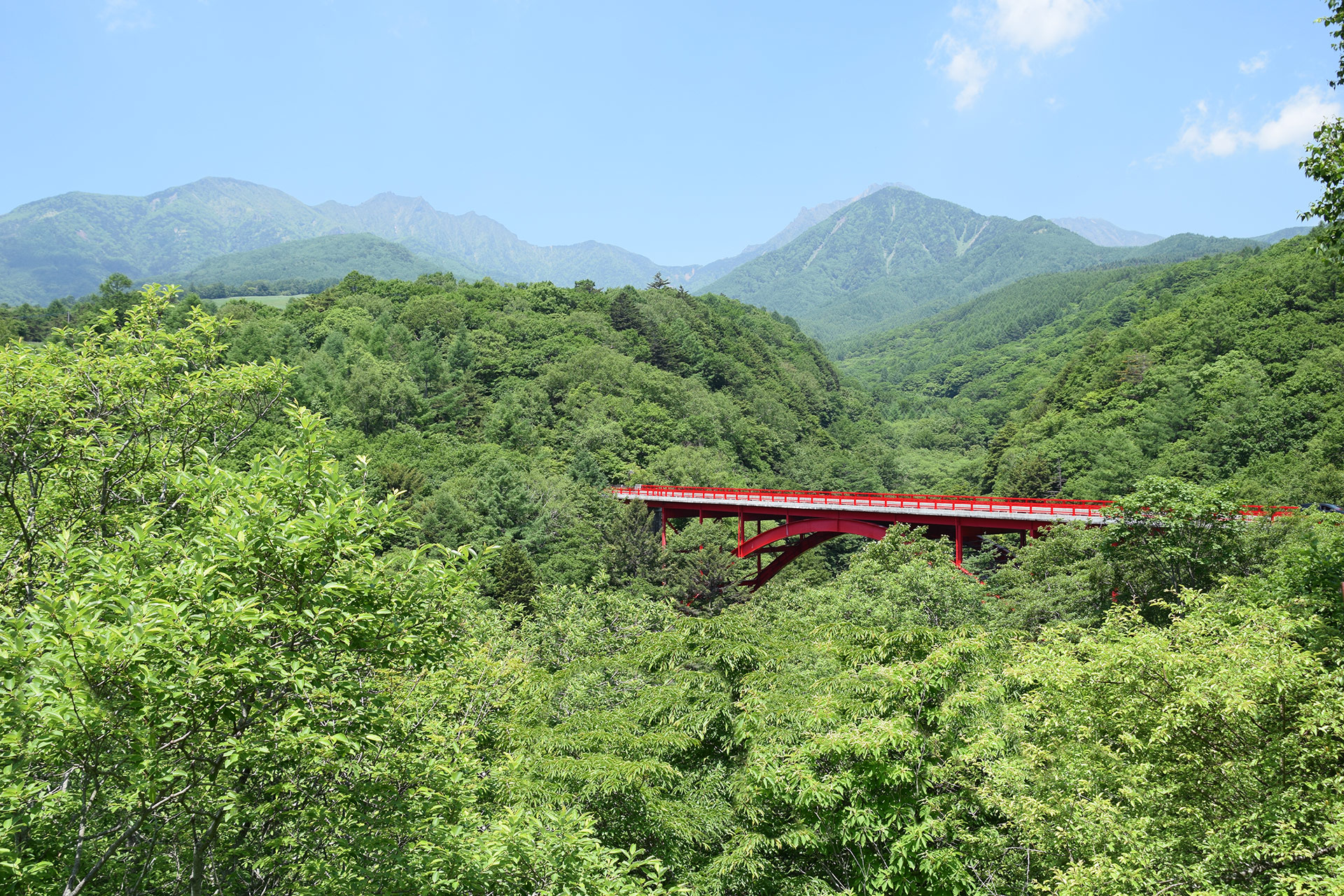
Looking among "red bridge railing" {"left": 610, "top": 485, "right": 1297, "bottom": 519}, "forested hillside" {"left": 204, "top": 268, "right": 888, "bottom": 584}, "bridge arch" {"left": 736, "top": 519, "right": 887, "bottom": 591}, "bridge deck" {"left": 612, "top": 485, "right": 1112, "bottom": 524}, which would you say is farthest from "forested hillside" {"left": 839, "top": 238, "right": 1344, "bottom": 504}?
"forested hillside" {"left": 204, "top": 268, "right": 888, "bottom": 584}

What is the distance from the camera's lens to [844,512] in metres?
34.6

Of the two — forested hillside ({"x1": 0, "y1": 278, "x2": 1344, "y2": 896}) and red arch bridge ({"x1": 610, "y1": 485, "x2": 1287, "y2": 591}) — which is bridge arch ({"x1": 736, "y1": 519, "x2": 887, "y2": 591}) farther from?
forested hillside ({"x1": 0, "y1": 278, "x2": 1344, "y2": 896})

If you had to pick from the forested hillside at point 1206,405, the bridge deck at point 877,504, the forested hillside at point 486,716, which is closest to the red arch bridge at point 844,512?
the bridge deck at point 877,504

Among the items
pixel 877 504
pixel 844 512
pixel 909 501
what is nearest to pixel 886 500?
pixel 877 504

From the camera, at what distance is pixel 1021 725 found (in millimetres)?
12227

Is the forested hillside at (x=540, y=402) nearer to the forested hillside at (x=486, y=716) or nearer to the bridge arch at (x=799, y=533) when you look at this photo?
the bridge arch at (x=799, y=533)

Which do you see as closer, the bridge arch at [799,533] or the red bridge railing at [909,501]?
the red bridge railing at [909,501]

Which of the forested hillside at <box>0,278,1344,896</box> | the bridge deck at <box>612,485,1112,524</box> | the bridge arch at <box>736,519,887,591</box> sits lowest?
the bridge arch at <box>736,519,887,591</box>

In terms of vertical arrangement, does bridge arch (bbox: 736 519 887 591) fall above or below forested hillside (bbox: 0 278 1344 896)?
below

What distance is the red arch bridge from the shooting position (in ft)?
99.0

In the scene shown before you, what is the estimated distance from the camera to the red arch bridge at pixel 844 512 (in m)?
30.2

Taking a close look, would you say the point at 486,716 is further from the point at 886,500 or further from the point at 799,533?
the point at 799,533

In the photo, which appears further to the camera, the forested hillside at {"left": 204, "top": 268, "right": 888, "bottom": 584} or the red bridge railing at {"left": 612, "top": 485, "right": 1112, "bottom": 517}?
the forested hillside at {"left": 204, "top": 268, "right": 888, "bottom": 584}

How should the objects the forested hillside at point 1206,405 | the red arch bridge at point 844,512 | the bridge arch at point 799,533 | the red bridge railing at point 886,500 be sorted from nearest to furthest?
1. the red bridge railing at point 886,500
2. the red arch bridge at point 844,512
3. the bridge arch at point 799,533
4. the forested hillside at point 1206,405
